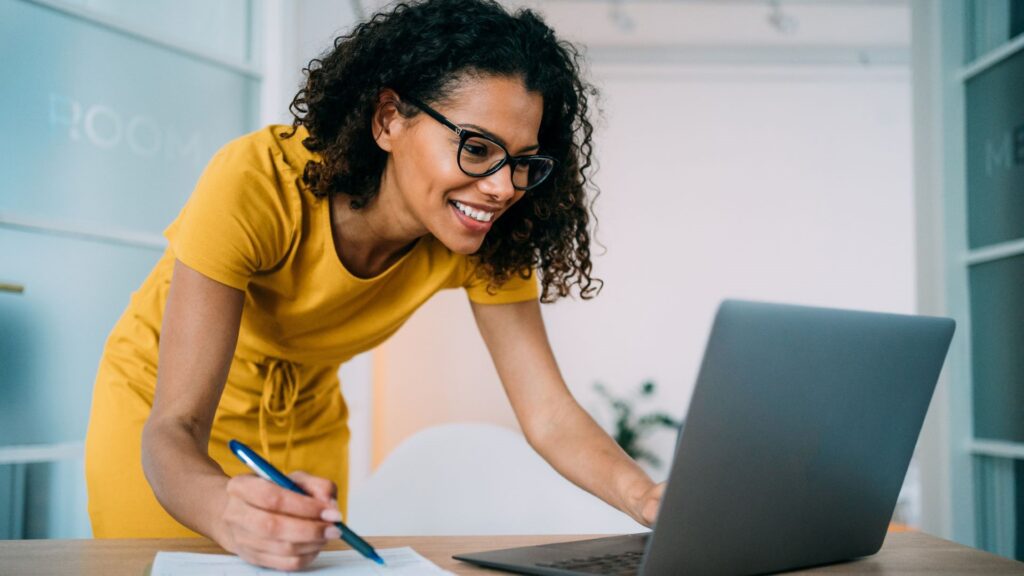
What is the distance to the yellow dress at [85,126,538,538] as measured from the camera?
1.15 metres

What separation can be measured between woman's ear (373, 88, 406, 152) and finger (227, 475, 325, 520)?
60 cm

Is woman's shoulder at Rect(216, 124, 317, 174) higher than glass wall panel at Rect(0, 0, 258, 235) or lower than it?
lower

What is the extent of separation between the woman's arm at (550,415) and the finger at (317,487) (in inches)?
16.2

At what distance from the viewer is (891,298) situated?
614 centimetres

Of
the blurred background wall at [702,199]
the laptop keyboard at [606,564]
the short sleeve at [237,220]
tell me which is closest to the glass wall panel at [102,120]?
the short sleeve at [237,220]

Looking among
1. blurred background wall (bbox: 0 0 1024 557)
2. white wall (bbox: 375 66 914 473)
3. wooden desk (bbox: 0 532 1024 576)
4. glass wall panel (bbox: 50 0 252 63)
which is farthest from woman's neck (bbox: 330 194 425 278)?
white wall (bbox: 375 66 914 473)

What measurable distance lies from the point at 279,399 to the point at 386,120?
474 millimetres

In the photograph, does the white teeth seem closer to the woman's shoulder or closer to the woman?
the woman

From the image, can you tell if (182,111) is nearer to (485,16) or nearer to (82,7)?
(82,7)

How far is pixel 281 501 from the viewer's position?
2.40ft

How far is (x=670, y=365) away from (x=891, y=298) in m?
1.62

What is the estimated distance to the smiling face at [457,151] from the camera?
1.11 metres

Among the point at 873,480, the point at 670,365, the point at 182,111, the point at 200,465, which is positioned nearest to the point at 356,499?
the point at 182,111

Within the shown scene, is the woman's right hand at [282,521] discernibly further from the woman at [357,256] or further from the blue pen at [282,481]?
the woman at [357,256]
